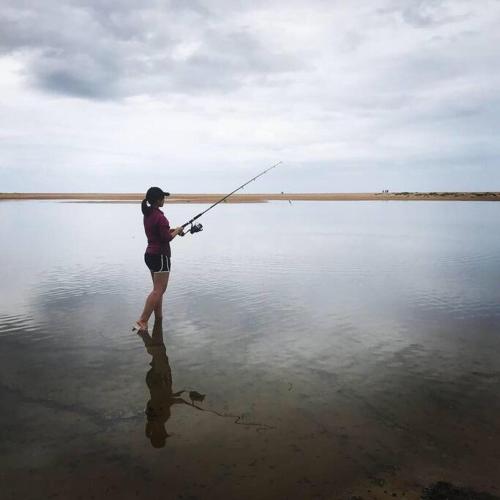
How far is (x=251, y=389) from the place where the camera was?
211 inches

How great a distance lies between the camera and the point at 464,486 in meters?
3.63

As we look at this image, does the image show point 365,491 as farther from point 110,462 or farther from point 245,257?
point 245,257

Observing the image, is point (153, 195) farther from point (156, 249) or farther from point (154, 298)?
point (154, 298)

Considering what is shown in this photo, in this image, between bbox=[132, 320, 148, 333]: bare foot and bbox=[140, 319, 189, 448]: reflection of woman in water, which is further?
bbox=[132, 320, 148, 333]: bare foot

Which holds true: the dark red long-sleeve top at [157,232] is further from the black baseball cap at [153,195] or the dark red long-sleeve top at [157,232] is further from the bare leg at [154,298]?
the bare leg at [154,298]

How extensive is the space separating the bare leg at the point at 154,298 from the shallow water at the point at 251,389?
0.29 meters

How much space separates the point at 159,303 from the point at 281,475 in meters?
4.76

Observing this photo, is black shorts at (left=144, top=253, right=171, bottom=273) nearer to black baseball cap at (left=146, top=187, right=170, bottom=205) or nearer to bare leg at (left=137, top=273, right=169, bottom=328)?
bare leg at (left=137, top=273, right=169, bottom=328)

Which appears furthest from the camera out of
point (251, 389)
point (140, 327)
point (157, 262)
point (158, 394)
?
point (157, 262)

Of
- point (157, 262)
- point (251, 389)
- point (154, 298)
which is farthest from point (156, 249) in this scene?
point (251, 389)

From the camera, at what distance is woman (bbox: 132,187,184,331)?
772 cm

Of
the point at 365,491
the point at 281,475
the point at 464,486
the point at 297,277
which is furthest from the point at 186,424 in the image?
the point at 297,277

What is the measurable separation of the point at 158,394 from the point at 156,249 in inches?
124

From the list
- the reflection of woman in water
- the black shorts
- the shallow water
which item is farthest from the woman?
the reflection of woman in water
